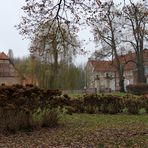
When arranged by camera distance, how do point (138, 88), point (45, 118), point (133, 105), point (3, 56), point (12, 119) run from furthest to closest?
1. point (3, 56)
2. point (138, 88)
3. point (133, 105)
4. point (45, 118)
5. point (12, 119)

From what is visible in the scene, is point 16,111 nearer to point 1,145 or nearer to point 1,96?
point 1,96

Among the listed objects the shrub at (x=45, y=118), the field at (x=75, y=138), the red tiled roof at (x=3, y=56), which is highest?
the red tiled roof at (x=3, y=56)

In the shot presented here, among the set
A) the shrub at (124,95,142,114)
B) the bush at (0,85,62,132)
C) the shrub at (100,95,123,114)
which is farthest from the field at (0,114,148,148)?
the shrub at (124,95,142,114)

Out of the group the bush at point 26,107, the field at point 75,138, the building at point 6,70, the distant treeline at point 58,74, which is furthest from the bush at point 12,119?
the building at point 6,70

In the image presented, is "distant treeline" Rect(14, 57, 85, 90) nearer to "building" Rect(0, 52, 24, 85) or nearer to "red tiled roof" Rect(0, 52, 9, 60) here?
"building" Rect(0, 52, 24, 85)

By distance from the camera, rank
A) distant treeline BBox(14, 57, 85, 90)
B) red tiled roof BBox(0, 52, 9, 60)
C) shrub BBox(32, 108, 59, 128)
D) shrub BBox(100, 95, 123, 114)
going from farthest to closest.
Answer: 1. red tiled roof BBox(0, 52, 9, 60)
2. distant treeline BBox(14, 57, 85, 90)
3. shrub BBox(100, 95, 123, 114)
4. shrub BBox(32, 108, 59, 128)

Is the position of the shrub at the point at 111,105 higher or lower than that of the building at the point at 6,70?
lower

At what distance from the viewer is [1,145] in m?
11.1

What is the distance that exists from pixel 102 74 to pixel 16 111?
88.8 m

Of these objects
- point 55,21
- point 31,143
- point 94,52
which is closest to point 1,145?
point 31,143

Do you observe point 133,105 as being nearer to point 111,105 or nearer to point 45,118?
point 111,105

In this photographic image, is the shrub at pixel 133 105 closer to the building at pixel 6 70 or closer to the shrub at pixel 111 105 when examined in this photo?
the shrub at pixel 111 105

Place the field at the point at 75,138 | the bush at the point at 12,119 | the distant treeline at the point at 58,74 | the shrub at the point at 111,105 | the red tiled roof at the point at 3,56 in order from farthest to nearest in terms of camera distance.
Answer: the red tiled roof at the point at 3,56, the distant treeline at the point at 58,74, the shrub at the point at 111,105, the bush at the point at 12,119, the field at the point at 75,138

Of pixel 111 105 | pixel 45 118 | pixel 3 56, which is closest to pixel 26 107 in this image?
pixel 45 118
